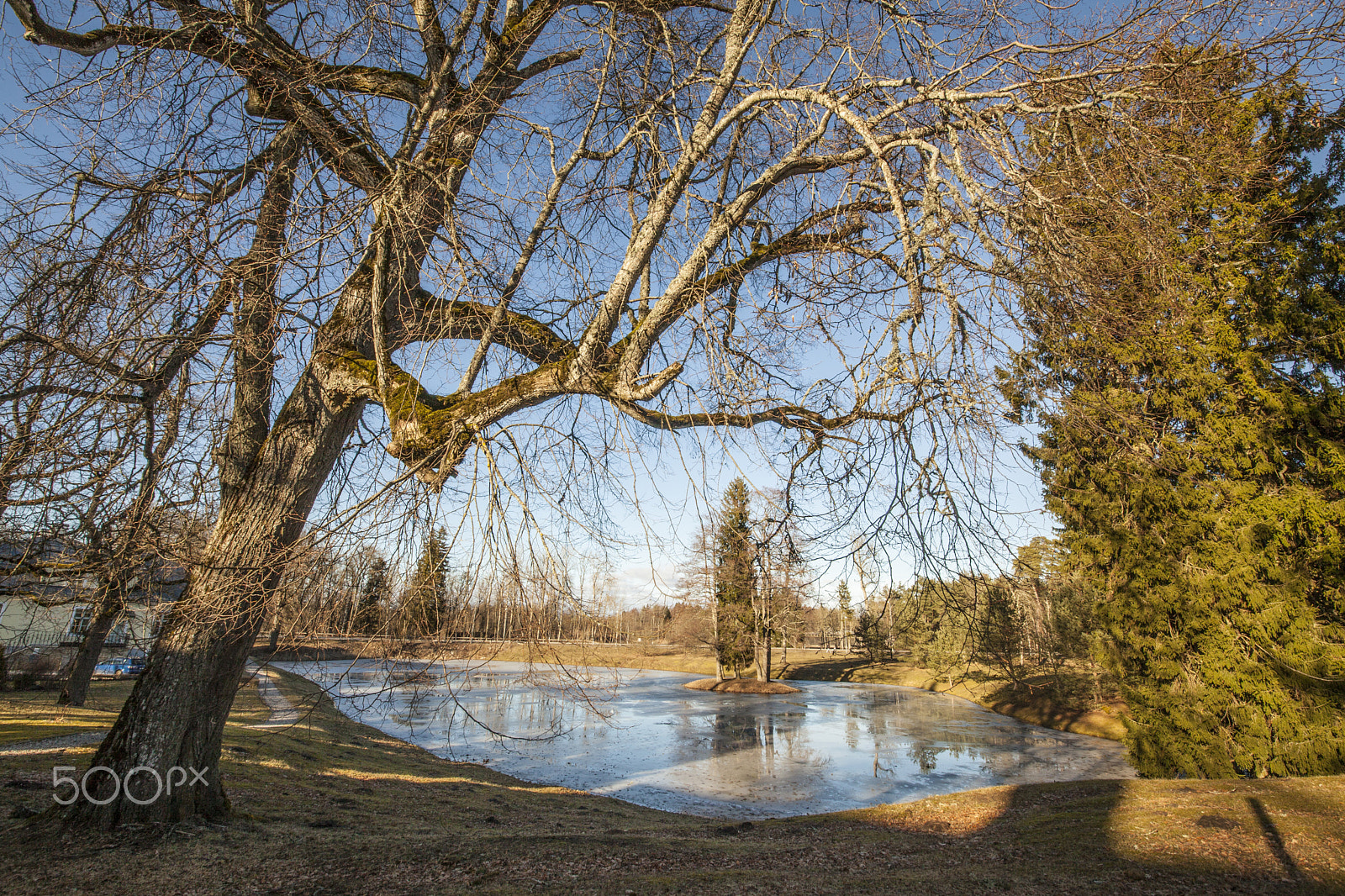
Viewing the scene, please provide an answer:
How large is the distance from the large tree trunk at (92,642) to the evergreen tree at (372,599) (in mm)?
2634

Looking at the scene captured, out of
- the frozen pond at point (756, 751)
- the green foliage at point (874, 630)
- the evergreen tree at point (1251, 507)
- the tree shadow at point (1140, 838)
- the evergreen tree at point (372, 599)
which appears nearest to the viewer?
the green foliage at point (874, 630)

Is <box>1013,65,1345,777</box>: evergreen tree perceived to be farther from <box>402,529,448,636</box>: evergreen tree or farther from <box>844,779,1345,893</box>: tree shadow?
<box>402,529,448,636</box>: evergreen tree

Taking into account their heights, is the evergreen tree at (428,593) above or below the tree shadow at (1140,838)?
above

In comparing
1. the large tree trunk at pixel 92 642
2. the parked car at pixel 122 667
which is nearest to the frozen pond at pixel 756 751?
the large tree trunk at pixel 92 642

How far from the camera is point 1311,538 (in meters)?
8.25

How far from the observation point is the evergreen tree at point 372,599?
9.31 ft

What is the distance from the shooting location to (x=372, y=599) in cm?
296

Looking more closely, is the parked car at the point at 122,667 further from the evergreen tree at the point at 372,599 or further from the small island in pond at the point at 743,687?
the evergreen tree at the point at 372,599

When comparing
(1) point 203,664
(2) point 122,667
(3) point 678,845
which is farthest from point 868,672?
(1) point 203,664

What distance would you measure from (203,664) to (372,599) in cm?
216

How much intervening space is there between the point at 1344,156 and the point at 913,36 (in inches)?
387

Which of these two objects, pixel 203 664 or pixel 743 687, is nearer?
pixel 203 664

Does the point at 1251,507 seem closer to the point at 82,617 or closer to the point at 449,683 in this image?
the point at 449,683

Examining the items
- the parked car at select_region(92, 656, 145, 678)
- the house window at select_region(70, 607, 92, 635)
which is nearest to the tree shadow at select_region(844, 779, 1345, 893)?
the house window at select_region(70, 607, 92, 635)
